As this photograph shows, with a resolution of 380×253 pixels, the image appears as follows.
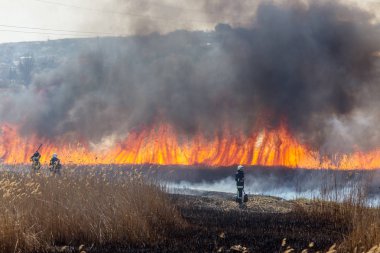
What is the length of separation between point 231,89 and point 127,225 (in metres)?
35.5

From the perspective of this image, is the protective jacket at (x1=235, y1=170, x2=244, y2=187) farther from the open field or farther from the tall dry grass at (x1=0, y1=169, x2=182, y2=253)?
the tall dry grass at (x1=0, y1=169, x2=182, y2=253)

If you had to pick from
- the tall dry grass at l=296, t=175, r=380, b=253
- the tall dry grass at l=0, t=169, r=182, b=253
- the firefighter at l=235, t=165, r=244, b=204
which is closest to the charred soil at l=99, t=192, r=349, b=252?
the tall dry grass at l=296, t=175, r=380, b=253

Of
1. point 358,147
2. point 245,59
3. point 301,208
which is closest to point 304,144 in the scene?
point 358,147

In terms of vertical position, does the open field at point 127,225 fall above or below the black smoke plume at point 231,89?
below

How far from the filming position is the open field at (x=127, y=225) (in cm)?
908

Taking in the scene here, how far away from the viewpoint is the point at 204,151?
41375 mm

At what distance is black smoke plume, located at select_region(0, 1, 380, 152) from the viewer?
4166cm

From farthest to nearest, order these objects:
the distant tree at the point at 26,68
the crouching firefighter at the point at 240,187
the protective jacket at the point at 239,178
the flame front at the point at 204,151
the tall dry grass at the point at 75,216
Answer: the distant tree at the point at 26,68 < the flame front at the point at 204,151 < the protective jacket at the point at 239,178 < the crouching firefighter at the point at 240,187 < the tall dry grass at the point at 75,216

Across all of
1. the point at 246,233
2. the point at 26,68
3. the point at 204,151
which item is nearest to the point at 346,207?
the point at 246,233

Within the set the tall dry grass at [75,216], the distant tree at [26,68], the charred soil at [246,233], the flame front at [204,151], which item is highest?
the distant tree at [26,68]

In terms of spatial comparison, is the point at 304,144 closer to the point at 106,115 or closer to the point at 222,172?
the point at 222,172

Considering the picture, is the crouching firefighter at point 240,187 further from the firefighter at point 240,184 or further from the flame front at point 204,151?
the flame front at point 204,151

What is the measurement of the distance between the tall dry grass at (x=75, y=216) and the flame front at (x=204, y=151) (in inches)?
999

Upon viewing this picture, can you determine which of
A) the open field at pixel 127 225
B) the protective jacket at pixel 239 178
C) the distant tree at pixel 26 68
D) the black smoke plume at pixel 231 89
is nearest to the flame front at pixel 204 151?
the black smoke plume at pixel 231 89
